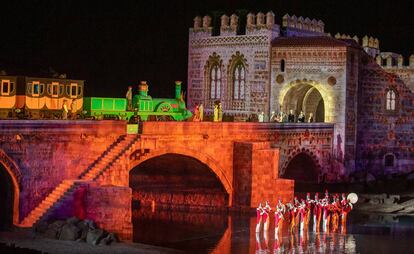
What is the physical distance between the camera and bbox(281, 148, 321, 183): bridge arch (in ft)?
187

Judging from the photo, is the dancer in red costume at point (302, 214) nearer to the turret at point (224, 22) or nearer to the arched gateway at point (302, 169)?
the arched gateway at point (302, 169)

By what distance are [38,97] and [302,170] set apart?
71.6 ft

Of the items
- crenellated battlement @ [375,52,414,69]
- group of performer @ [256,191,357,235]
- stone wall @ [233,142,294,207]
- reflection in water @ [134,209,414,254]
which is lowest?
reflection in water @ [134,209,414,254]

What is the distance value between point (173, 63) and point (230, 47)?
40.3 ft

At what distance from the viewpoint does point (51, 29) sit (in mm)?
65688

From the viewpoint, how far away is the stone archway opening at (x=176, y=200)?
1614 inches

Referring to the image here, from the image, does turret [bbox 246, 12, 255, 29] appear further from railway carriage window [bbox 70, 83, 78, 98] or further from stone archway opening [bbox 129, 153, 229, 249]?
railway carriage window [bbox 70, 83, 78, 98]

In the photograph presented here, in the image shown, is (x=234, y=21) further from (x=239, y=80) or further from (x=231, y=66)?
(x=239, y=80)

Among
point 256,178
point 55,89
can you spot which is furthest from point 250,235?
point 55,89

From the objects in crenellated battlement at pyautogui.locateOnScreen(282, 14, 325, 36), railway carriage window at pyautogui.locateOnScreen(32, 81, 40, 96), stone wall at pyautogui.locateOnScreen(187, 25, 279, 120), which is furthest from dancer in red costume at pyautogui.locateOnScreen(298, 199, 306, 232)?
crenellated battlement at pyautogui.locateOnScreen(282, 14, 325, 36)

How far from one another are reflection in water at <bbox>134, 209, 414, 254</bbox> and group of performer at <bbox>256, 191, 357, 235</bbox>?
48cm

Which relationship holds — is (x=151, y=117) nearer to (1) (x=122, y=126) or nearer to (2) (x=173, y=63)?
(1) (x=122, y=126)

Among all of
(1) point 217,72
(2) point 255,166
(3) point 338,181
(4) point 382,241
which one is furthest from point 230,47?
(4) point 382,241

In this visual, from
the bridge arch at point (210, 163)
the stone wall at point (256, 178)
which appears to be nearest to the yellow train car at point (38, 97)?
the bridge arch at point (210, 163)
